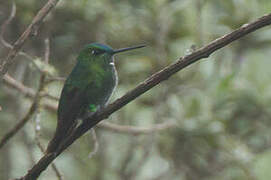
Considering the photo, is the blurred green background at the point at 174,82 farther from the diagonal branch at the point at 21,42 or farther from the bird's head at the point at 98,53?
the diagonal branch at the point at 21,42

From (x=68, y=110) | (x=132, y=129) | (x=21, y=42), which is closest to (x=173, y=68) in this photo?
(x=21, y=42)

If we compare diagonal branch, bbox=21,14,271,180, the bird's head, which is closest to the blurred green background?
the bird's head

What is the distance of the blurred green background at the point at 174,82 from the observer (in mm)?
4090

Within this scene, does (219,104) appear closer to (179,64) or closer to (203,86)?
(203,86)

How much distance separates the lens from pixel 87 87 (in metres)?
2.69

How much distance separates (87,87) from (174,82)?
5.87 feet

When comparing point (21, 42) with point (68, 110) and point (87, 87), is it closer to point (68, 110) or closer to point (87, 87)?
point (68, 110)

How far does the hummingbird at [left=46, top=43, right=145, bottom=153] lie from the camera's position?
244 centimetres

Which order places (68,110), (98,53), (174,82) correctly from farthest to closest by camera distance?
(174,82) → (98,53) → (68,110)

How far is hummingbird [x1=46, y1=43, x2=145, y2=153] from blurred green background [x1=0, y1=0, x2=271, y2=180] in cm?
116

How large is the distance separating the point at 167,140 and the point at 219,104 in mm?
559

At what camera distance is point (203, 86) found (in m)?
4.24

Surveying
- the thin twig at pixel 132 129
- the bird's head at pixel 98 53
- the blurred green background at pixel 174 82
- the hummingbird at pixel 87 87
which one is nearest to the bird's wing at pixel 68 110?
the hummingbird at pixel 87 87

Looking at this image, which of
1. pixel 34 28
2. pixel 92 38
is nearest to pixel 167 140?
pixel 92 38
